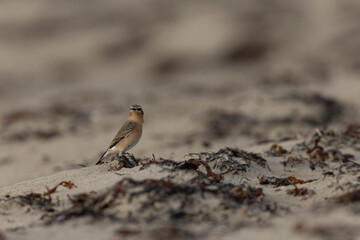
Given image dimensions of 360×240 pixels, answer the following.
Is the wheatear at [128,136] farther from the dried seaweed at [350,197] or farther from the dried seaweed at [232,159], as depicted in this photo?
the dried seaweed at [350,197]

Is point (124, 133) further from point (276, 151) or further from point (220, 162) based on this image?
point (276, 151)

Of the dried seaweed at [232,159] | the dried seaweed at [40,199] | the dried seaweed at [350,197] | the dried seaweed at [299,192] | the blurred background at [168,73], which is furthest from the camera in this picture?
the blurred background at [168,73]

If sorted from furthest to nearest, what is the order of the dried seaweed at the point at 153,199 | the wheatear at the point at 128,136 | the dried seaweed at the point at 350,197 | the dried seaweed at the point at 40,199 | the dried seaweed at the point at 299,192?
1. the wheatear at the point at 128,136
2. the dried seaweed at the point at 299,192
3. the dried seaweed at the point at 40,199
4. the dried seaweed at the point at 350,197
5. the dried seaweed at the point at 153,199

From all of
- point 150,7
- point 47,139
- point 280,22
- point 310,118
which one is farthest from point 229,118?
point 150,7

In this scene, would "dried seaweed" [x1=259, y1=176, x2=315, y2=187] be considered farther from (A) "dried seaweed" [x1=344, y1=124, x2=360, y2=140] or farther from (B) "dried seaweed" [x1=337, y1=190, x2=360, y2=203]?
(A) "dried seaweed" [x1=344, y1=124, x2=360, y2=140]

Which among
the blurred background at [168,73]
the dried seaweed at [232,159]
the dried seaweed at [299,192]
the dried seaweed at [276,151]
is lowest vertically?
the dried seaweed at [299,192]

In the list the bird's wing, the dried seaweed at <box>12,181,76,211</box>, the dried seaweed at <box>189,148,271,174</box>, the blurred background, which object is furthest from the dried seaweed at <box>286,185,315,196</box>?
the blurred background

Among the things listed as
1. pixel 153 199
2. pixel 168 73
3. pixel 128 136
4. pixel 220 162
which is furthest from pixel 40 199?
pixel 168 73

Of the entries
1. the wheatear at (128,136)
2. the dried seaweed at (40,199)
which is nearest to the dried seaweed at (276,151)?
the wheatear at (128,136)

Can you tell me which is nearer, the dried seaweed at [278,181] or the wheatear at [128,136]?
the dried seaweed at [278,181]
